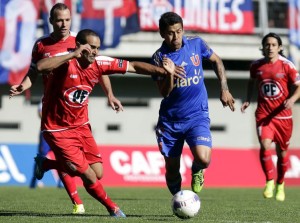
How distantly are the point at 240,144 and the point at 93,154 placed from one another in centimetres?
1868

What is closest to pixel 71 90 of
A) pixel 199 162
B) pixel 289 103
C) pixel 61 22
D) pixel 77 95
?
pixel 77 95

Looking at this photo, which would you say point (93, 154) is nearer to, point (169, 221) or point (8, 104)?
point (169, 221)

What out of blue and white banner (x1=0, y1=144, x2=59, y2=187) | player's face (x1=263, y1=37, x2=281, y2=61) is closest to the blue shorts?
player's face (x1=263, y1=37, x2=281, y2=61)

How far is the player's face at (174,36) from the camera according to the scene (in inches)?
398

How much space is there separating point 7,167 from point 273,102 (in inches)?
383

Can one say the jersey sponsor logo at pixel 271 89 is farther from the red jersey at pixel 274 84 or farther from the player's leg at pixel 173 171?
the player's leg at pixel 173 171

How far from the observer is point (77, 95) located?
1003cm

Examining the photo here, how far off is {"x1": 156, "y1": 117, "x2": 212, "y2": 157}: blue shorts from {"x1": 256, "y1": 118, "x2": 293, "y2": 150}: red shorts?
13.5 feet

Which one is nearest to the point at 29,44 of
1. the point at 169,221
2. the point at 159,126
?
the point at 159,126

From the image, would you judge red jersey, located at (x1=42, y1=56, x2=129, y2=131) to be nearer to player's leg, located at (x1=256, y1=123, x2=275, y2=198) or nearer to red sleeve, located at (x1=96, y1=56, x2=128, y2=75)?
red sleeve, located at (x1=96, y1=56, x2=128, y2=75)

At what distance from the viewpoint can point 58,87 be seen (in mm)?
10016

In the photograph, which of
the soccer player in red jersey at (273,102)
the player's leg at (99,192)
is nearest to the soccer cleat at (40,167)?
the player's leg at (99,192)

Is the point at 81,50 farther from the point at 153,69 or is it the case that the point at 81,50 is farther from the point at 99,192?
the point at 99,192

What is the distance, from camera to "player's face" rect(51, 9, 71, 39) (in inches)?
404
